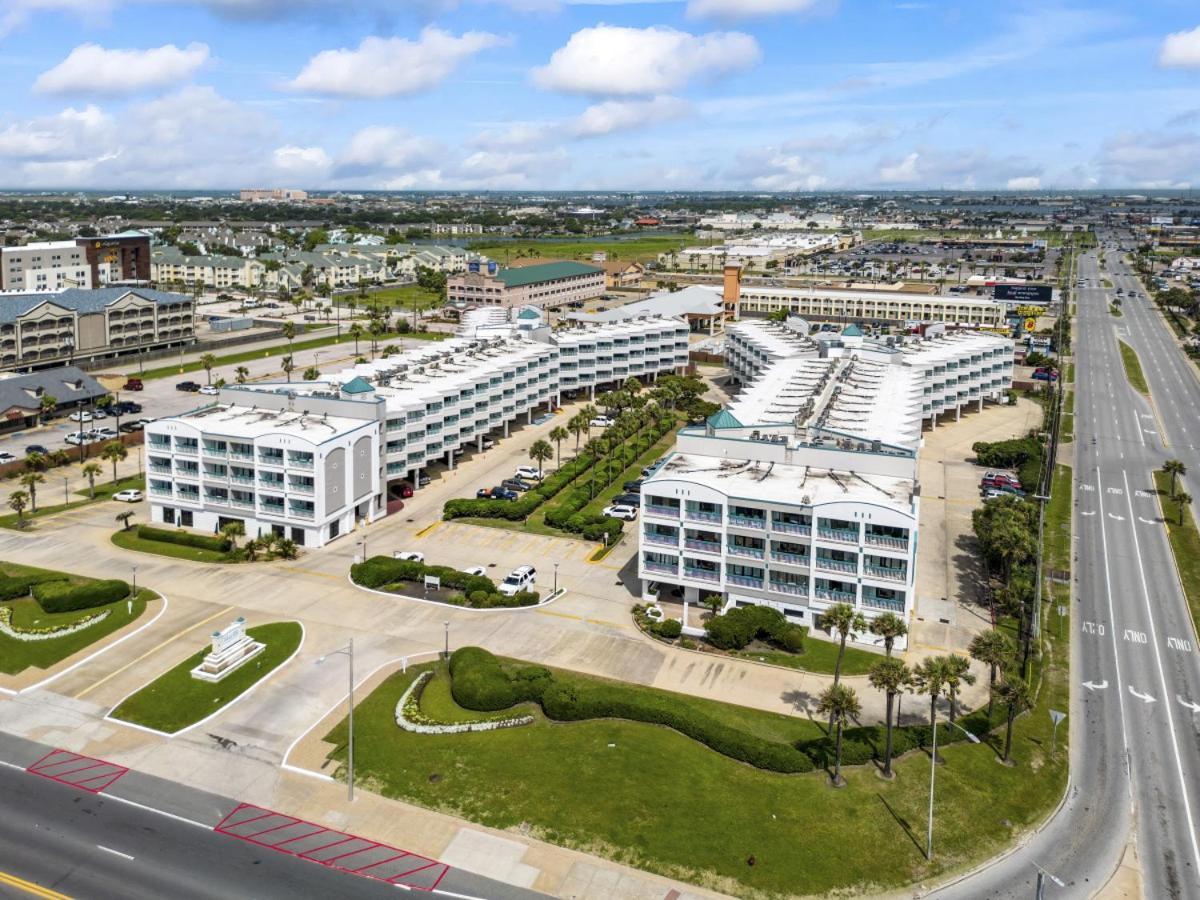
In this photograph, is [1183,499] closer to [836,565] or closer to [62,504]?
[836,565]

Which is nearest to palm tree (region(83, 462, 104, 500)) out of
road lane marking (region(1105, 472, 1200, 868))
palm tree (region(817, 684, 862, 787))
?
palm tree (region(817, 684, 862, 787))

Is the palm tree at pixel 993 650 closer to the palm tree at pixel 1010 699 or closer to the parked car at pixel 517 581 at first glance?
the palm tree at pixel 1010 699

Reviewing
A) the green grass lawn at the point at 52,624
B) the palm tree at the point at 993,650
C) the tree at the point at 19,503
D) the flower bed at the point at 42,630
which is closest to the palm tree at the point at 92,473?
the tree at the point at 19,503

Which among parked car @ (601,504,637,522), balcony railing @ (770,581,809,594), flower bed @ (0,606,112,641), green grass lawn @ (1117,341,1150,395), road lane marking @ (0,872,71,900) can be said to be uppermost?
green grass lawn @ (1117,341,1150,395)

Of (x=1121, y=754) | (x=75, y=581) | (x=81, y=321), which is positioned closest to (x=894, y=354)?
(x=1121, y=754)

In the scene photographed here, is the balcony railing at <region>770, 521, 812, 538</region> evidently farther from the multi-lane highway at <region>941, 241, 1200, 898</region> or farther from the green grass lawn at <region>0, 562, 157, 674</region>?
the green grass lawn at <region>0, 562, 157, 674</region>

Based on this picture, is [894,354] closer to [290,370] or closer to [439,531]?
[439,531]
